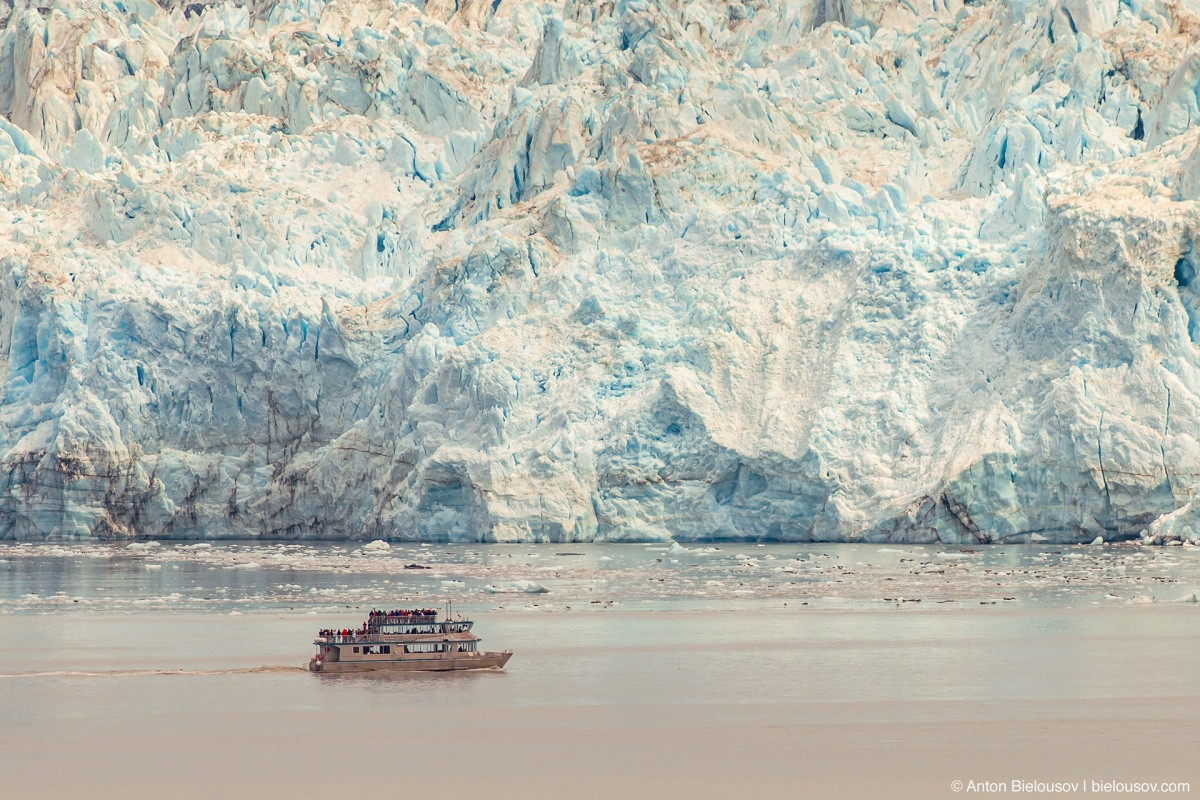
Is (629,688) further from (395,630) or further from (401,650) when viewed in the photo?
(395,630)

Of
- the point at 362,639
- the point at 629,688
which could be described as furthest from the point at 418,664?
the point at 629,688

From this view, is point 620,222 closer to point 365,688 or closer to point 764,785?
point 365,688

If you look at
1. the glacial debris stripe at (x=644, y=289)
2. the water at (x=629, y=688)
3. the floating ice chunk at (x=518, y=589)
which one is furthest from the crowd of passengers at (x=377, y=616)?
the glacial debris stripe at (x=644, y=289)

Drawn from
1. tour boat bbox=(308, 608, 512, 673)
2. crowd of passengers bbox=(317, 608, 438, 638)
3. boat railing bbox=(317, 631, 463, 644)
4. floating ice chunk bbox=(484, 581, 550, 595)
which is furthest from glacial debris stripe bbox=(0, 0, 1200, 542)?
boat railing bbox=(317, 631, 463, 644)

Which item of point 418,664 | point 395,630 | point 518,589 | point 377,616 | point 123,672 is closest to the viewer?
point 123,672

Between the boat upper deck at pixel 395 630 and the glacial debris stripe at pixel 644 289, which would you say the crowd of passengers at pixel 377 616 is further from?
the glacial debris stripe at pixel 644 289

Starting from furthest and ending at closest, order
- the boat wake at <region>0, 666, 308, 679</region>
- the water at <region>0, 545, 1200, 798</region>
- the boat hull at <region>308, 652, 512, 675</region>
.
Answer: the boat hull at <region>308, 652, 512, 675</region>
the boat wake at <region>0, 666, 308, 679</region>
the water at <region>0, 545, 1200, 798</region>

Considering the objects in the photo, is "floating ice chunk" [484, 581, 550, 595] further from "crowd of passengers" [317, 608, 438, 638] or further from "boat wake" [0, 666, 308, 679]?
"boat wake" [0, 666, 308, 679]
